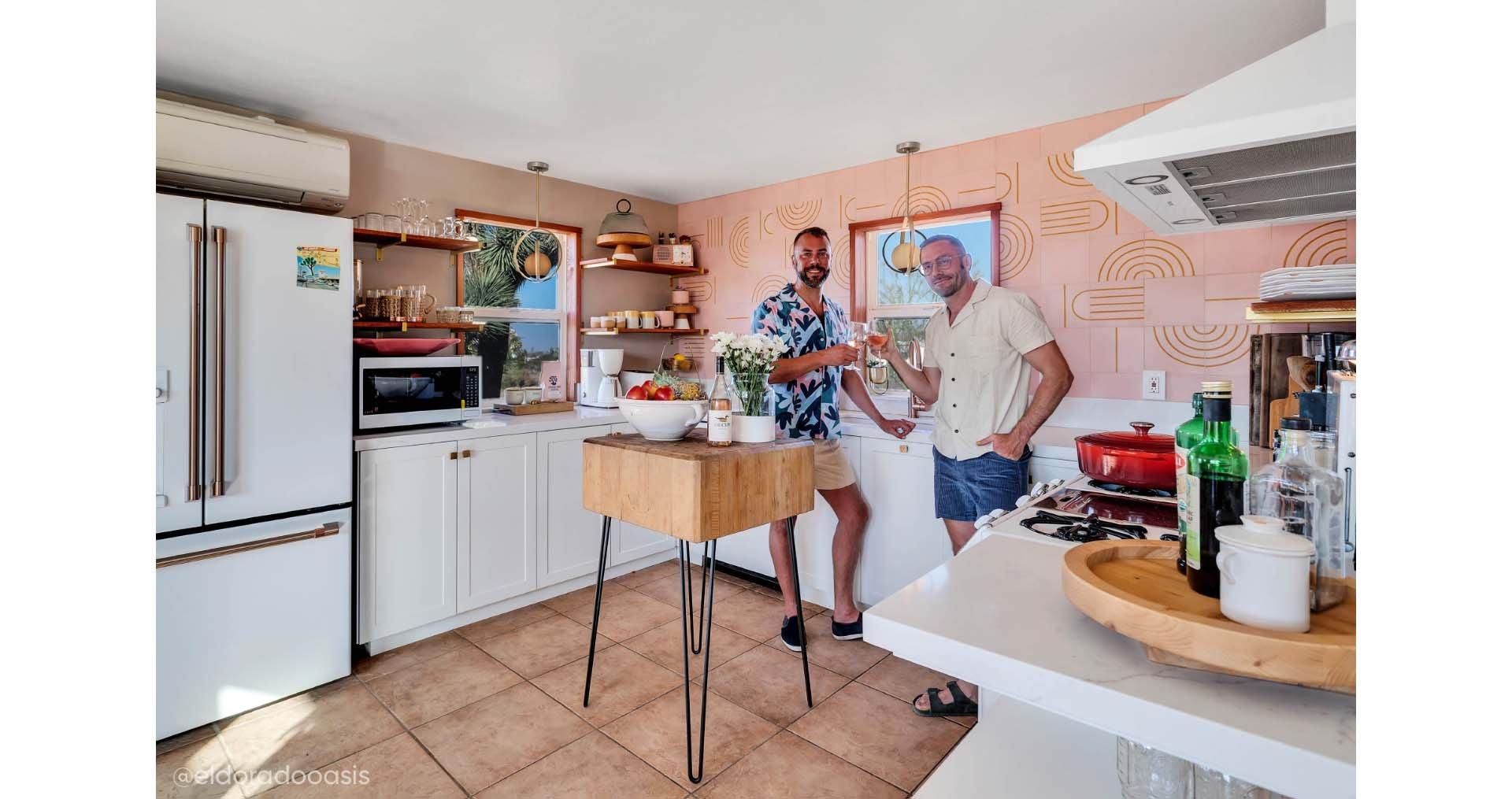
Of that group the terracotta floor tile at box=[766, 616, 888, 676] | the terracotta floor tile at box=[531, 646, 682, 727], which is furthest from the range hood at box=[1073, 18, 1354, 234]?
the terracotta floor tile at box=[531, 646, 682, 727]

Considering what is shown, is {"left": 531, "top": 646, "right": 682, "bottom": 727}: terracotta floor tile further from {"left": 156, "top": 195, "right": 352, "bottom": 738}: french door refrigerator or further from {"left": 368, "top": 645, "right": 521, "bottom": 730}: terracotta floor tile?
{"left": 156, "top": 195, "right": 352, "bottom": 738}: french door refrigerator

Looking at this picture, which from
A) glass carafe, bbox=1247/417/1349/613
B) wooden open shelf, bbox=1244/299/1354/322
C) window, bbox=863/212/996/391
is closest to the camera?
glass carafe, bbox=1247/417/1349/613

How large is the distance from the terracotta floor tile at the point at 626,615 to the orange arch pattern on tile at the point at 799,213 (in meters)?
2.32

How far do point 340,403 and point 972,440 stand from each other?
7.89ft

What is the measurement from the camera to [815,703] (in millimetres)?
2371

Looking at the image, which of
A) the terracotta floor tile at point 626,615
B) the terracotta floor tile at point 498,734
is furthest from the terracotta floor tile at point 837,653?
the terracotta floor tile at point 498,734

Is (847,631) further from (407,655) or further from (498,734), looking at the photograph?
(407,655)

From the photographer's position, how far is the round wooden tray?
65cm

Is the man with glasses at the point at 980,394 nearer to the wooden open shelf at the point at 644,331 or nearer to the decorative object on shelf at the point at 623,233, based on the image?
the decorative object on shelf at the point at 623,233

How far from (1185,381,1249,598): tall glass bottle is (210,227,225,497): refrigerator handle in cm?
279
